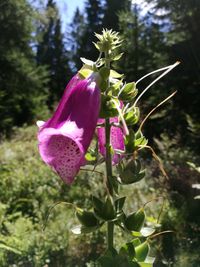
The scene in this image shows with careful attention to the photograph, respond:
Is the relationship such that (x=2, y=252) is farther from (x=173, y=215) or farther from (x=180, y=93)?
(x=180, y=93)

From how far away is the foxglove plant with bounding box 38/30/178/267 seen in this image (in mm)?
905

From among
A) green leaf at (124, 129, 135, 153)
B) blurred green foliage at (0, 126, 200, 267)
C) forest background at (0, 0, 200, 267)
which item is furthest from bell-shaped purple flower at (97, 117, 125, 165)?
blurred green foliage at (0, 126, 200, 267)

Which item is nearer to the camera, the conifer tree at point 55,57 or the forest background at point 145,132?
the forest background at point 145,132

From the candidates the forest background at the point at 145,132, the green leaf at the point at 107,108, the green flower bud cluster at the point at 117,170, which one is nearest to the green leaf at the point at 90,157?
the green flower bud cluster at the point at 117,170

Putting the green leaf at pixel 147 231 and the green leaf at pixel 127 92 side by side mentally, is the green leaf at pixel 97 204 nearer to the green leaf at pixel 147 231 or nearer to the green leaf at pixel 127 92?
the green leaf at pixel 147 231

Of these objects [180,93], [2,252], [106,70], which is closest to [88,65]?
[106,70]

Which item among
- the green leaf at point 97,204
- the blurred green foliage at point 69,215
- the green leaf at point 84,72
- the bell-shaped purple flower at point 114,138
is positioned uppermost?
the green leaf at point 84,72

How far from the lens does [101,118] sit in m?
1.00

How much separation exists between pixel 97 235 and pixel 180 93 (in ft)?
28.5

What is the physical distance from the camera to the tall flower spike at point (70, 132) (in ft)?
2.89

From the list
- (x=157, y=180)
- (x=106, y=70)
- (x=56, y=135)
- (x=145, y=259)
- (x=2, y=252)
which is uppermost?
(x=106, y=70)

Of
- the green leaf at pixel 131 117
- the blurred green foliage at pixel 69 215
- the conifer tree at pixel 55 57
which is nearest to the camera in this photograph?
the green leaf at pixel 131 117

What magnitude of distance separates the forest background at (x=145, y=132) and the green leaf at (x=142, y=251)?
1001 mm

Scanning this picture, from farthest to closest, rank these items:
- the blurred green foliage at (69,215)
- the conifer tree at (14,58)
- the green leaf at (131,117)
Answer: the conifer tree at (14,58), the blurred green foliage at (69,215), the green leaf at (131,117)
